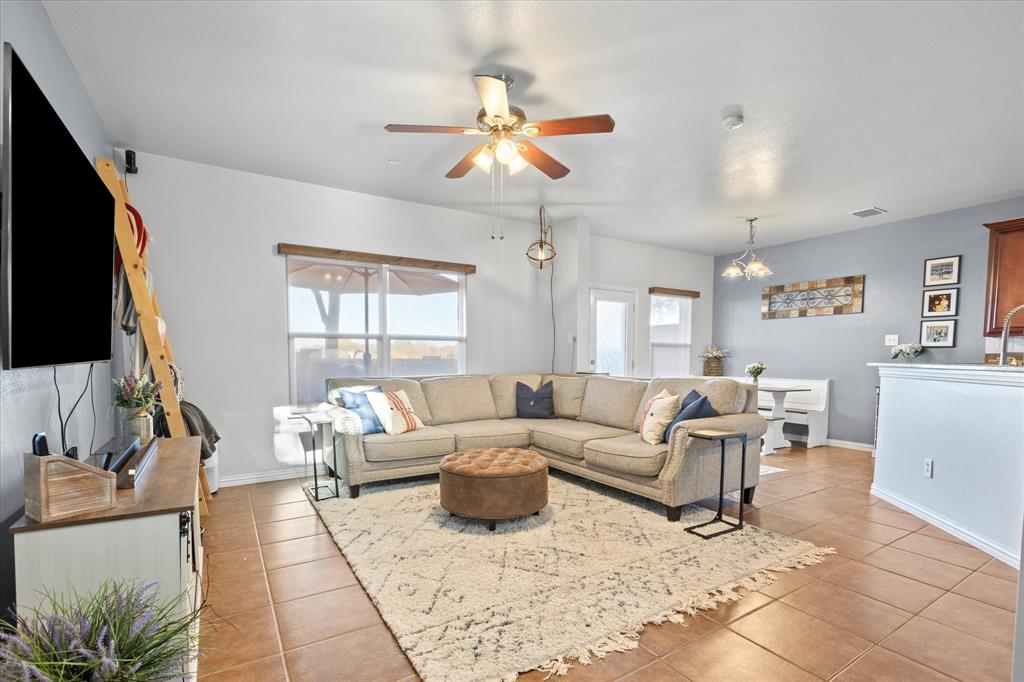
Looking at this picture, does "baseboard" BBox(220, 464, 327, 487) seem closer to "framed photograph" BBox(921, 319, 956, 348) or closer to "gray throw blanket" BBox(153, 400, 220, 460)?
"gray throw blanket" BBox(153, 400, 220, 460)

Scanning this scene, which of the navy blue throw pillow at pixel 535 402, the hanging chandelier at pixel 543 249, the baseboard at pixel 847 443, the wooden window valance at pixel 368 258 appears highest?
the hanging chandelier at pixel 543 249

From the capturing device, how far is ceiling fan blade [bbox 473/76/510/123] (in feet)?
7.23

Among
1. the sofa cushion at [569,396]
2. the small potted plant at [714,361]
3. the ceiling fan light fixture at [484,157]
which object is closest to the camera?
the ceiling fan light fixture at [484,157]

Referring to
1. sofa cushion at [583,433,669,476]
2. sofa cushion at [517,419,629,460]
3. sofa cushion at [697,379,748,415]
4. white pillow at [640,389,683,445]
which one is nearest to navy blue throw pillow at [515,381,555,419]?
sofa cushion at [517,419,629,460]

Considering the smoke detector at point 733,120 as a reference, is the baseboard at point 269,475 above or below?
below

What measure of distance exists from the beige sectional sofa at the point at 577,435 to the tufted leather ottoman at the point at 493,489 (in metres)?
0.76

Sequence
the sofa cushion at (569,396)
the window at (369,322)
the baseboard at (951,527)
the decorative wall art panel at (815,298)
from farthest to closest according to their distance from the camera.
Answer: the decorative wall art panel at (815,298) < the sofa cushion at (569,396) < the window at (369,322) < the baseboard at (951,527)

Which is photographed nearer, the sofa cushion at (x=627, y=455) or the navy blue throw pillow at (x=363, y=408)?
the sofa cushion at (x=627, y=455)

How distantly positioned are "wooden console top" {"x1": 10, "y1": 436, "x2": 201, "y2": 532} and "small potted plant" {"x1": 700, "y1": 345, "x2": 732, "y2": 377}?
6.75 meters

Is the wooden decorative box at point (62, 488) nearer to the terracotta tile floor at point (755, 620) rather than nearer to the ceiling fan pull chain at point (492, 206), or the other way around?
the terracotta tile floor at point (755, 620)

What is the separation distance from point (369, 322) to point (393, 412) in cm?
121

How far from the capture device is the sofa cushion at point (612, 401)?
424 cm

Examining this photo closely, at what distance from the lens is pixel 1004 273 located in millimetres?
4379

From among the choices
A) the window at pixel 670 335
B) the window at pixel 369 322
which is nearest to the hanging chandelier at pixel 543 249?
the window at pixel 369 322
